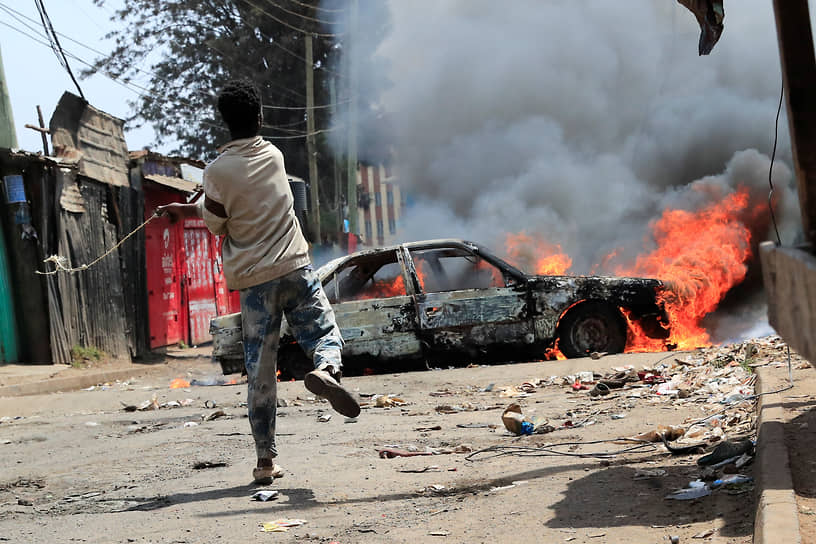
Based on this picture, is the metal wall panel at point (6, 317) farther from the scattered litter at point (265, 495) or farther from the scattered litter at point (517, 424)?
the scattered litter at point (265, 495)

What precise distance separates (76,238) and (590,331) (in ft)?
28.0

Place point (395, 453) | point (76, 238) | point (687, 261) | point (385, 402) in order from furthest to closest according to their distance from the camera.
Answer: point (76, 238) → point (687, 261) → point (385, 402) → point (395, 453)

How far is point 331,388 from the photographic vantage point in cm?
418

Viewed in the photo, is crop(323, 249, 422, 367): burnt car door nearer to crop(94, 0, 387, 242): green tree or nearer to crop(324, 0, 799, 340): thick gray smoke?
crop(324, 0, 799, 340): thick gray smoke

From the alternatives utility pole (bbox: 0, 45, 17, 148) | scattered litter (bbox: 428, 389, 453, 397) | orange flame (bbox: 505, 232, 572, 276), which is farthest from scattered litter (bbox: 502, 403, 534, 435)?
utility pole (bbox: 0, 45, 17, 148)

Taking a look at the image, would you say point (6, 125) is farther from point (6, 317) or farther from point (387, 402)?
point (387, 402)

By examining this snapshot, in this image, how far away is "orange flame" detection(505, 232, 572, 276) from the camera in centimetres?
1119

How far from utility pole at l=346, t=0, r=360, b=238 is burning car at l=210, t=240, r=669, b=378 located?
698 inches

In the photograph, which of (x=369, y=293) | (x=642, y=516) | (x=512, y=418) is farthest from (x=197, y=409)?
(x=642, y=516)

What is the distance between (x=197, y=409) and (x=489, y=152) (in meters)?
13.6

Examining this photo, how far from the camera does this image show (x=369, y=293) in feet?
30.7

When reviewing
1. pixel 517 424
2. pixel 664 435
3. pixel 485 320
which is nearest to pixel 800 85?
pixel 664 435

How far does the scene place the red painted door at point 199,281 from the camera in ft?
59.3

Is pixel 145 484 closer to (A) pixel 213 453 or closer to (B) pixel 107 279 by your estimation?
(A) pixel 213 453
